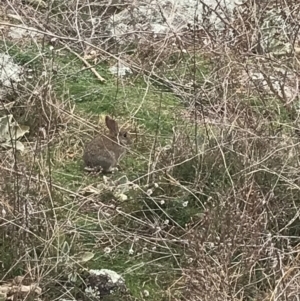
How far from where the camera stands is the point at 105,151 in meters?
3.42

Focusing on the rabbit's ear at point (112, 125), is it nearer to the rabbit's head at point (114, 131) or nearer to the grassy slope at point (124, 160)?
the rabbit's head at point (114, 131)

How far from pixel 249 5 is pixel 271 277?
Answer: 7.68ft

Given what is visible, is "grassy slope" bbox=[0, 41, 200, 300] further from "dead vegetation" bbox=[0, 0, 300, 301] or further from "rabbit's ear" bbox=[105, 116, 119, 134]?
"rabbit's ear" bbox=[105, 116, 119, 134]

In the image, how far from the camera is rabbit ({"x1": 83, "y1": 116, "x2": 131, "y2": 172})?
343cm

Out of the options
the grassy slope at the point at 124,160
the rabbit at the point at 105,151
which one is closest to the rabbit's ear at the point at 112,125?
the rabbit at the point at 105,151

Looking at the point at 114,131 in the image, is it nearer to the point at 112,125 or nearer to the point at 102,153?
the point at 112,125

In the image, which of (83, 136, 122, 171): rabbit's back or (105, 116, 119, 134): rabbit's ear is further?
(105, 116, 119, 134): rabbit's ear

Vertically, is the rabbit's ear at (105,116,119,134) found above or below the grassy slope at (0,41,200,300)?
above

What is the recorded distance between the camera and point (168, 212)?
316 cm

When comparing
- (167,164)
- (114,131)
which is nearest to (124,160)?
(114,131)

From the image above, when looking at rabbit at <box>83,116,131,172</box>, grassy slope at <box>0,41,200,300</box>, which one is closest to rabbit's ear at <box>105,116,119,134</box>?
rabbit at <box>83,116,131,172</box>

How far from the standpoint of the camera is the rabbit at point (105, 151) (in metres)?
3.43

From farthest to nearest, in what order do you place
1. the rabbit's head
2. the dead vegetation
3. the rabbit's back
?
the rabbit's head
the rabbit's back
the dead vegetation

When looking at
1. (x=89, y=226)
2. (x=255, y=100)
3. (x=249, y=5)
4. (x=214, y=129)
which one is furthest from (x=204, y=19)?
(x=89, y=226)
